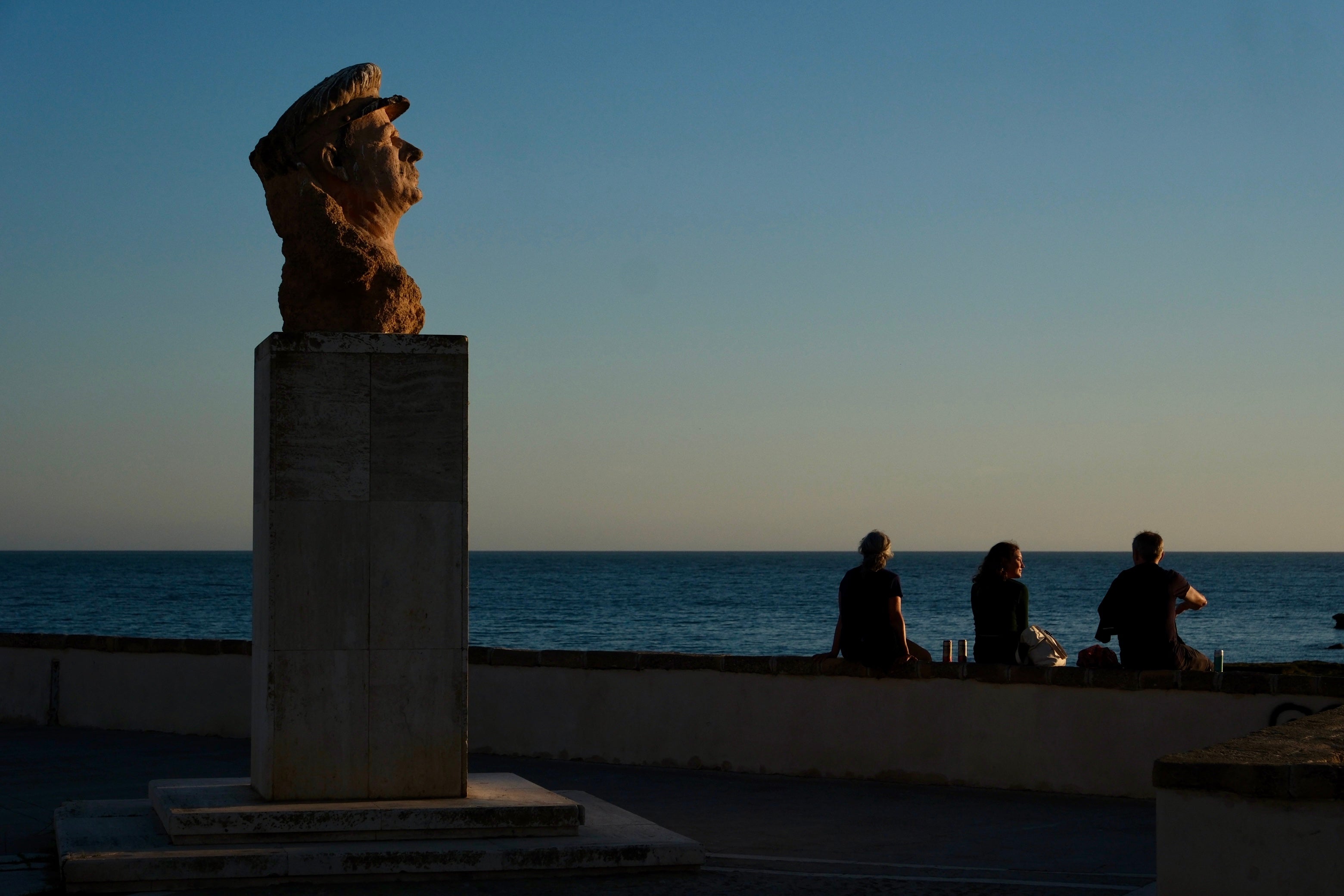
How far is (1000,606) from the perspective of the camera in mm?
8750

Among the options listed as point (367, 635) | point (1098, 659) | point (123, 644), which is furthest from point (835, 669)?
point (123, 644)

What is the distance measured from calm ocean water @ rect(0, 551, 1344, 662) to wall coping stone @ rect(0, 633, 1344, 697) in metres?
19.1

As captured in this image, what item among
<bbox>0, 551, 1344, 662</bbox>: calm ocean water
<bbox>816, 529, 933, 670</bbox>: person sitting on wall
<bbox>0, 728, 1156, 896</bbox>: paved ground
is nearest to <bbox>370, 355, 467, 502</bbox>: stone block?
<bbox>0, 728, 1156, 896</bbox>: paved ground

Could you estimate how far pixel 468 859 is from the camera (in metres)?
6.07

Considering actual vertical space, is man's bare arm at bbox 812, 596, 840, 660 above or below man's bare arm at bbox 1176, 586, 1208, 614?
below

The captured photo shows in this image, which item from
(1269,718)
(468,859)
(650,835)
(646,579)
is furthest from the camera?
(646,579)

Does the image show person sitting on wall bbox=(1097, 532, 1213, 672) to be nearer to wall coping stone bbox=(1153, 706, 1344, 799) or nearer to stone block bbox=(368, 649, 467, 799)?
wall coping stone bbox=(1153, 706, 1344, 799)

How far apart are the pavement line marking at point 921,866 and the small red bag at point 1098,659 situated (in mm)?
2398

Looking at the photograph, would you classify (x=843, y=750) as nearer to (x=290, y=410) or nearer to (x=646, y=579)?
(x=290, y=410)

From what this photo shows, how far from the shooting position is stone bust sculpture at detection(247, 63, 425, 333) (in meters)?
6.96

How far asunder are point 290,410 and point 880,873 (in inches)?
137

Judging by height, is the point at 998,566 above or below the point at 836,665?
above

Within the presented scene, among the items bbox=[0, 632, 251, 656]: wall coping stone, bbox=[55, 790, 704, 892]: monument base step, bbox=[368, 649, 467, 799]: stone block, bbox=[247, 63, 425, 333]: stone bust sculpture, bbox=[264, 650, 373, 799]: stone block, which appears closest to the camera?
bbox=[55, 790, 704, 892]: monument base step

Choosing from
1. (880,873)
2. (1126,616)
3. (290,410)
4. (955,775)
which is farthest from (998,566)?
(290,410)
